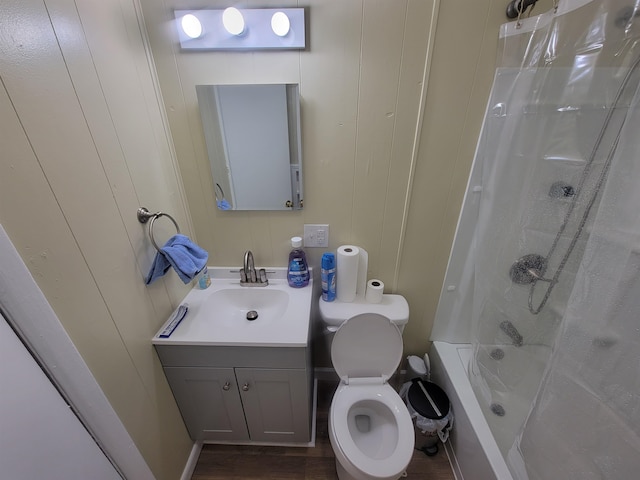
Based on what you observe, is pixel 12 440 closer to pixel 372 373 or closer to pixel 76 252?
pixel 76 252

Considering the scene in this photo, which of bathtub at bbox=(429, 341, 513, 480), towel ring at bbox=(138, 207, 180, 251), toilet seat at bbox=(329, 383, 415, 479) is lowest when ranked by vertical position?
bathtub at bbox=(429, 341, 513, 480)

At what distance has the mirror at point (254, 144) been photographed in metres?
0.99

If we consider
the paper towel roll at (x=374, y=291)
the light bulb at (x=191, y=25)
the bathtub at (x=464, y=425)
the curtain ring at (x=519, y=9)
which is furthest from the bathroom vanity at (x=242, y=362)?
the curtain ring at (x=519, y=9)

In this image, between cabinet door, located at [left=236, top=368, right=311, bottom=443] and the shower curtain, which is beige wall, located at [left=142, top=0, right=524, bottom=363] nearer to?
the shower curtain

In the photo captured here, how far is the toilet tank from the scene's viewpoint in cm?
122

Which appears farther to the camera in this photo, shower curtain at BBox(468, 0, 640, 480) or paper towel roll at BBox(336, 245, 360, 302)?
paper towel roll at BBox(336, 245, 360, 302)

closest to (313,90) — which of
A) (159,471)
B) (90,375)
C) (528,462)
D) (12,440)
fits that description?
(90,375)

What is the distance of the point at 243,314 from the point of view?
4.11 ft

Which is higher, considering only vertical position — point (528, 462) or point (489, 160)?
point (489, 160)

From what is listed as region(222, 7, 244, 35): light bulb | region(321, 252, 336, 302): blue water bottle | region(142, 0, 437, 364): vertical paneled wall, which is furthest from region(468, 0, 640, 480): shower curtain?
region(222, 7, 244, 35): light bulb

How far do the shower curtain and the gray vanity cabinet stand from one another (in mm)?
824

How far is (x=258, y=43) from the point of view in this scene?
903 mm

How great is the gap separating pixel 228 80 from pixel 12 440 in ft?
3.90

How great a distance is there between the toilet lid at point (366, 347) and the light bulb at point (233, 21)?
1.22m
